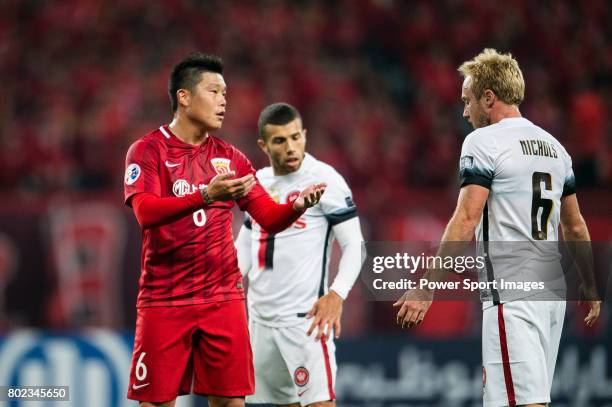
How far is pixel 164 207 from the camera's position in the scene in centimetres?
409

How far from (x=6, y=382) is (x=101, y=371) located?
69cm

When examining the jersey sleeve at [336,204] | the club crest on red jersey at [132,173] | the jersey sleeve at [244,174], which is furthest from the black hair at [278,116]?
the club crest on red jersey at [132,173]

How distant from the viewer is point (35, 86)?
37.2ft

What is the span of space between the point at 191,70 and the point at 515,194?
1.66m

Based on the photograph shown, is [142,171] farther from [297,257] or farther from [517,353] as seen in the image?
[517,353]

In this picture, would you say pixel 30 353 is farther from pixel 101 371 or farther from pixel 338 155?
pixel 338 155

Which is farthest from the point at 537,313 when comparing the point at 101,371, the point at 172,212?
the point at 101,371

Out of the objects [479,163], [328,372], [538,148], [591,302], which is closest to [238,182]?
[479,163]

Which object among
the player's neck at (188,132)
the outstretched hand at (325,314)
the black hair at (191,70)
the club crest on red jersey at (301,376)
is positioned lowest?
the club crest on red jersey at (301,376)

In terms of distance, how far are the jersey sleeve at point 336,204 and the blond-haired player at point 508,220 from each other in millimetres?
1209

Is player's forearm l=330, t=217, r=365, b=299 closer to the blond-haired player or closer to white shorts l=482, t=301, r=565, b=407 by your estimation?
the blond-haired player

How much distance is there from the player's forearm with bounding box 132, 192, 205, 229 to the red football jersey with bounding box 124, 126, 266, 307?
0.49ft

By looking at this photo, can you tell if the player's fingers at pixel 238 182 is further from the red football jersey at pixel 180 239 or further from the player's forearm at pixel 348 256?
the player's forearm at pixel 348 256

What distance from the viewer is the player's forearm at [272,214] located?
14.4 feet
